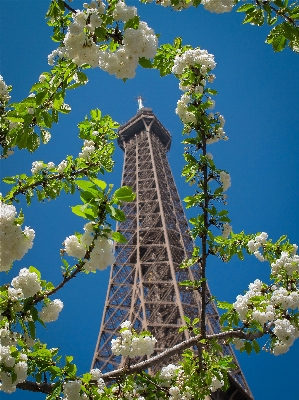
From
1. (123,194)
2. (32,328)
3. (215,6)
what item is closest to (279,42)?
(215,6)

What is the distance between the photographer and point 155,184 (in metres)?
28.6

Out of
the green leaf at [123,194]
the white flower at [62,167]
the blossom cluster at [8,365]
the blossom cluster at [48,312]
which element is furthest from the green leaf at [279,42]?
the blossom cluster at [8,365]

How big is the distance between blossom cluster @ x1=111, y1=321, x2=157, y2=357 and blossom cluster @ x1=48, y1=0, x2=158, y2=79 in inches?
104

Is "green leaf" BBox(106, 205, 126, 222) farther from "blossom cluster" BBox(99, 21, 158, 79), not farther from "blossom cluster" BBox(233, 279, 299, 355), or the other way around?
"blossom cluster" BBox(233, 279, 299, 355)

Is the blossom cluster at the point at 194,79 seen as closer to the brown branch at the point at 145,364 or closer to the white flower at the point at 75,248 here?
the white flower at the point at 75,248

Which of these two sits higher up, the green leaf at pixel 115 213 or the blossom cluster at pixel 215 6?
the blossom cluster at pixel 215 6

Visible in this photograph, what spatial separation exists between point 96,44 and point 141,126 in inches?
1295

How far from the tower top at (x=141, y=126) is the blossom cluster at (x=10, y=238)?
31983mm

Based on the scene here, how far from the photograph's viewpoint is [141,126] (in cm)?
3478

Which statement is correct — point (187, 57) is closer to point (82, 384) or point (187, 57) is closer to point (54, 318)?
point (54, 318)

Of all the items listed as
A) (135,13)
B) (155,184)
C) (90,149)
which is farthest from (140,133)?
(135,13)

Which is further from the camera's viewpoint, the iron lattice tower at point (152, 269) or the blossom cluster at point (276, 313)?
the iron lattice tower at point (152, 269)

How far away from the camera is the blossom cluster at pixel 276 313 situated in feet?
12.4

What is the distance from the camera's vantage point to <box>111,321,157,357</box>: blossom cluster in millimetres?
3812
